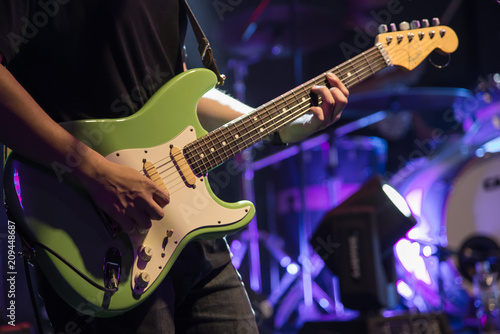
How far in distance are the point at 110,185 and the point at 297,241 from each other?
4219mm

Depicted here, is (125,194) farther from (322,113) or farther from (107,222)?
(322,113)

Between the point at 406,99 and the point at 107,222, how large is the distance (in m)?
4.22

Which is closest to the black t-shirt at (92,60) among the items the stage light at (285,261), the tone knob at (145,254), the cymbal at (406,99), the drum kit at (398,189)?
the tone knob at (145,254)

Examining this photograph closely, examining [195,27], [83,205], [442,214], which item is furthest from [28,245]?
[442,214]

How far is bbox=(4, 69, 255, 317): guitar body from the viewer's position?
135cm

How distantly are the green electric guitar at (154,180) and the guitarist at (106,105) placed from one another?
0.06 m

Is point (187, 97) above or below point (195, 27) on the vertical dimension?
below

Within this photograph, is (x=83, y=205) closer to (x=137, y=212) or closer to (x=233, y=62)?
(x=137, y=212)

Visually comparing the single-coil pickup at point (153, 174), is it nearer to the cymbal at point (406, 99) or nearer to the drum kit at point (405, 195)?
the drum kit at point (405, 195)

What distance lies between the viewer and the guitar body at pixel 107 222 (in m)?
1.35

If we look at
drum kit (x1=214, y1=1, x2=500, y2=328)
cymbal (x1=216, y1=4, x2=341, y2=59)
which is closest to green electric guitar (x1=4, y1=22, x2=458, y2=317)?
drum kit (x1=214, y1=1, x2=500, y2=328)

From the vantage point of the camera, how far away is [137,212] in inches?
55.5

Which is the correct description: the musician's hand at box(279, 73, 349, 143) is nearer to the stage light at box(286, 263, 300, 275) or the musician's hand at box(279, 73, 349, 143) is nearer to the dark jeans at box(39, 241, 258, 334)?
the dark jeans at box(39, 241, 258, 334)

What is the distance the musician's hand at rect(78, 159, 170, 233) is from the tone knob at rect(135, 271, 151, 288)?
13 cm
